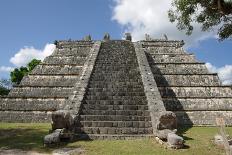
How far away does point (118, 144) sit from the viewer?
1214 cm

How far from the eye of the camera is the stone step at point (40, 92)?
1925 cm

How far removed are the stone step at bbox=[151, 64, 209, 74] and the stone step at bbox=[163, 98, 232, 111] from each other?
2.91 meters

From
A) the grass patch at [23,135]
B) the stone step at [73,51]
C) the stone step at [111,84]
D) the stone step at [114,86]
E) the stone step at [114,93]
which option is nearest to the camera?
the grass patch at [23,135]

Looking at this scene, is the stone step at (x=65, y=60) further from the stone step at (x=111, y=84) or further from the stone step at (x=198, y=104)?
the stone step at (x=198, y=104)

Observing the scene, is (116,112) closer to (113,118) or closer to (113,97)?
(113,118)

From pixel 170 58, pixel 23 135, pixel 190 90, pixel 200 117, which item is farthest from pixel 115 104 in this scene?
pixel 170 58

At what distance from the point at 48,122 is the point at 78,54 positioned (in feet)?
25.0

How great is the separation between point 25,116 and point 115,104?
5089 mm

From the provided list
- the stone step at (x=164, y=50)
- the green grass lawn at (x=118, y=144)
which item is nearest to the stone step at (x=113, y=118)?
the green grass lawn at (x=118, y=144)

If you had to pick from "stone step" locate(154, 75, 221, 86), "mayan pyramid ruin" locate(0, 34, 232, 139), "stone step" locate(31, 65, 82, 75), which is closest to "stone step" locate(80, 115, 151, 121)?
"mayan pyramid ruin" locate(0, 34, 232, 139)

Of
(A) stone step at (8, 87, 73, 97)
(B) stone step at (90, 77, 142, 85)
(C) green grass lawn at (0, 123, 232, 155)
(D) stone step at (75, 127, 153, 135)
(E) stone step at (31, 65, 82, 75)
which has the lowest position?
(C) green grass lawn at (0, 123, 232, 155)

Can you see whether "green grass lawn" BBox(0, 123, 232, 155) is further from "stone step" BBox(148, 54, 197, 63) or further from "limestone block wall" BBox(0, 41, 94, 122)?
"stone step" BBox(148, 54, 197, 63)

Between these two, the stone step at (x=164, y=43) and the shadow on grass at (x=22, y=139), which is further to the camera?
the stone step at (x=164, y=43)

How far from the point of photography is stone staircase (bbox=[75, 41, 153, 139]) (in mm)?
13688
